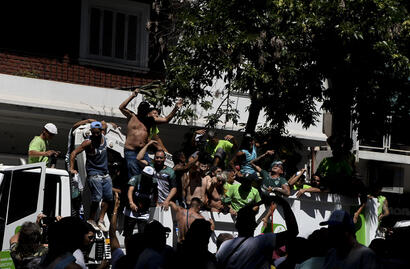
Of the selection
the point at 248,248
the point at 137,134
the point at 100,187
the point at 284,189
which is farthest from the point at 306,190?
the point at 248,248

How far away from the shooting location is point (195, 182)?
46.0 feet

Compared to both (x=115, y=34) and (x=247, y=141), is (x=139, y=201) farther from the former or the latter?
(x=115, y=34)

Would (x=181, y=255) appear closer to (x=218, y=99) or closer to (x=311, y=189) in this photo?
(x=311, y=189)

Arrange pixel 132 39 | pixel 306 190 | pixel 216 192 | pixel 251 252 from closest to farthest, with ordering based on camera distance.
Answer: pixel 251 252 < pixel 216 192 < pixel 306 190 < pixel 132 39

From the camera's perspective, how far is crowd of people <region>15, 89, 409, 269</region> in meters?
7.21

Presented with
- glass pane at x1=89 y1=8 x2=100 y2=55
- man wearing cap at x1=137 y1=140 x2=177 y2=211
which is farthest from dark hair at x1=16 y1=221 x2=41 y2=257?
glass pane at x1=89 y1=8 x2=100 y2=55

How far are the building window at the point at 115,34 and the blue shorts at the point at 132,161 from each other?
6.87 metres

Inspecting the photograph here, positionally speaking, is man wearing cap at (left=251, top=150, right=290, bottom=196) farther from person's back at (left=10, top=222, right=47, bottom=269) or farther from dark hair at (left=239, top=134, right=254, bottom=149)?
person's back at (left=10, top=222, right=47, bottom=269)

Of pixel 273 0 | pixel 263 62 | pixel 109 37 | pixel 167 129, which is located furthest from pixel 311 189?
pixel 109 37

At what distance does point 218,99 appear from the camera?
859 inches

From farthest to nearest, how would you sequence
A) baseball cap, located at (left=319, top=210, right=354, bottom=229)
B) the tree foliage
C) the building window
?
the building window
the tree foliage
baseball cap, located at (left=319, top=210, right=354, bottom=229)

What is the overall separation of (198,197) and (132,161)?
1592 mm

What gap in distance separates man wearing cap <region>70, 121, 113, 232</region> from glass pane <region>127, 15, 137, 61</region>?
322 inches

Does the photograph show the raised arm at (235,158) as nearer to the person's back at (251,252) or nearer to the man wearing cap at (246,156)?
the man wearing cap at (246,156)
